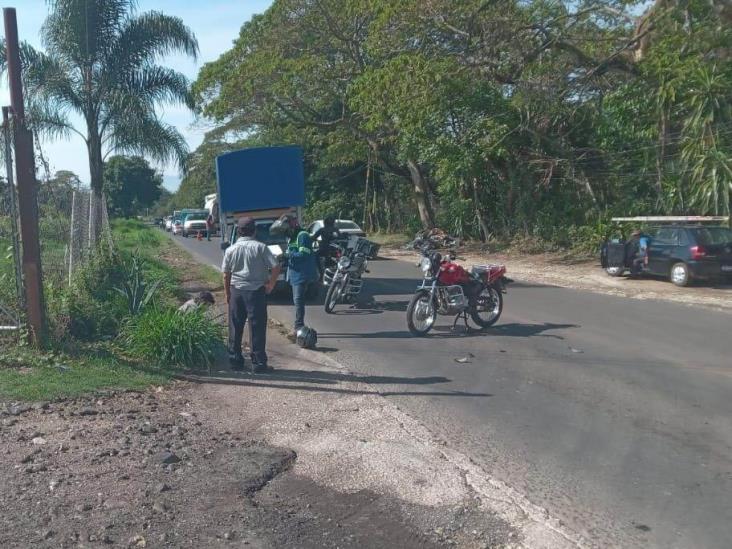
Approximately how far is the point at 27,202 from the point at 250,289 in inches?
100

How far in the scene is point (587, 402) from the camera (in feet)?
25.3

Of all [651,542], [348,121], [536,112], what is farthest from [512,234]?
[651,542]

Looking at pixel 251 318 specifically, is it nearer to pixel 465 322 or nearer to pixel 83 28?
pixel 465 322

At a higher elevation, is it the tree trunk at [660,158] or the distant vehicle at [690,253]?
the tree trunk at [660,158]

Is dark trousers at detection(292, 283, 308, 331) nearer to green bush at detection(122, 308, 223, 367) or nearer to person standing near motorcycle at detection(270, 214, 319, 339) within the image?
person standing near motorcycle at detection(270, 214, 319, 339)

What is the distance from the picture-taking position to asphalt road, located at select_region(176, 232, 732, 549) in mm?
5078

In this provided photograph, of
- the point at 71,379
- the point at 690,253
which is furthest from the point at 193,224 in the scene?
the point at 71,379

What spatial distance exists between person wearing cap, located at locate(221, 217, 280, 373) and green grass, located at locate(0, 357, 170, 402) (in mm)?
891

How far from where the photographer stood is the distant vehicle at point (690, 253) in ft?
59.5

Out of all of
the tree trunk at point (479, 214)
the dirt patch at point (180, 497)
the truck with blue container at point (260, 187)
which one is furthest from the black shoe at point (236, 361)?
the tree trunk at point (479, 214)

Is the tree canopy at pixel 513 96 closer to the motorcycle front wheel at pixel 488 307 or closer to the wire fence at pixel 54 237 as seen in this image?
the motorcycle front wheel at pixel 488 307

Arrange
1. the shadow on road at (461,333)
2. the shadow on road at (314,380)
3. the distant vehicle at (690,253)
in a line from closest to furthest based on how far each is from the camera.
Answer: the shadow on road at (314,380) < the shadow on road at (461,333) < the distant vehicle at (690,253)

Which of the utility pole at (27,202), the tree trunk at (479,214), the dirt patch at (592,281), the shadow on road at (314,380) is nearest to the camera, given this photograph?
the shadow on road at (314,380)

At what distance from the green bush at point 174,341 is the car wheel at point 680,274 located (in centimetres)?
1297
